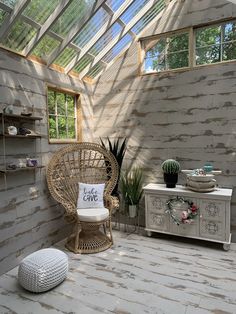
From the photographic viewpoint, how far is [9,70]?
261cm

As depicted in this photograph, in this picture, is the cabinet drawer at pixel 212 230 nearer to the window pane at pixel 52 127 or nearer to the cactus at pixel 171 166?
the cactus at pixel 171 166

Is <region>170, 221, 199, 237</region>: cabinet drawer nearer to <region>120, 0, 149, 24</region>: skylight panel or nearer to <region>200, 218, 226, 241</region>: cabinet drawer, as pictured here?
<region>200, 218, 226, 241</region>: cabinet drawer

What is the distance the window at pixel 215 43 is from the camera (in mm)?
3105

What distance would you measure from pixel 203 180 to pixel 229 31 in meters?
1.95

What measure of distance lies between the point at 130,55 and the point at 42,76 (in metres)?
1.45

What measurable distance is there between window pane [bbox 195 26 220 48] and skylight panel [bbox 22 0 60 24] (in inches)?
74.9

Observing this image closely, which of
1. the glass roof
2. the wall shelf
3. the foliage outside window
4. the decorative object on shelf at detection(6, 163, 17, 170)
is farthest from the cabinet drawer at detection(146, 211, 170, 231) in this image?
the glass roof

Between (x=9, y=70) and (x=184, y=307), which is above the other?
(x=9, y=70)

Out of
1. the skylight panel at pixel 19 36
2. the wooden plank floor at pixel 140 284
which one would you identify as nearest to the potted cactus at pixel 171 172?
the wooden plank floor at pixel 140 284

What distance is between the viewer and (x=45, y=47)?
9.80ft

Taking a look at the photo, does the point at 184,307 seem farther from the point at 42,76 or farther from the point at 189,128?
the point at 42,76

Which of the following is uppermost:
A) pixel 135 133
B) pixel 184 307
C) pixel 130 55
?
pixel 130 55

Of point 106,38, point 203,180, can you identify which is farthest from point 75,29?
point 203,180

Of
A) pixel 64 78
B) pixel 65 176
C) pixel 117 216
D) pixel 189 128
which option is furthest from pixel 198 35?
pixel 117 216
